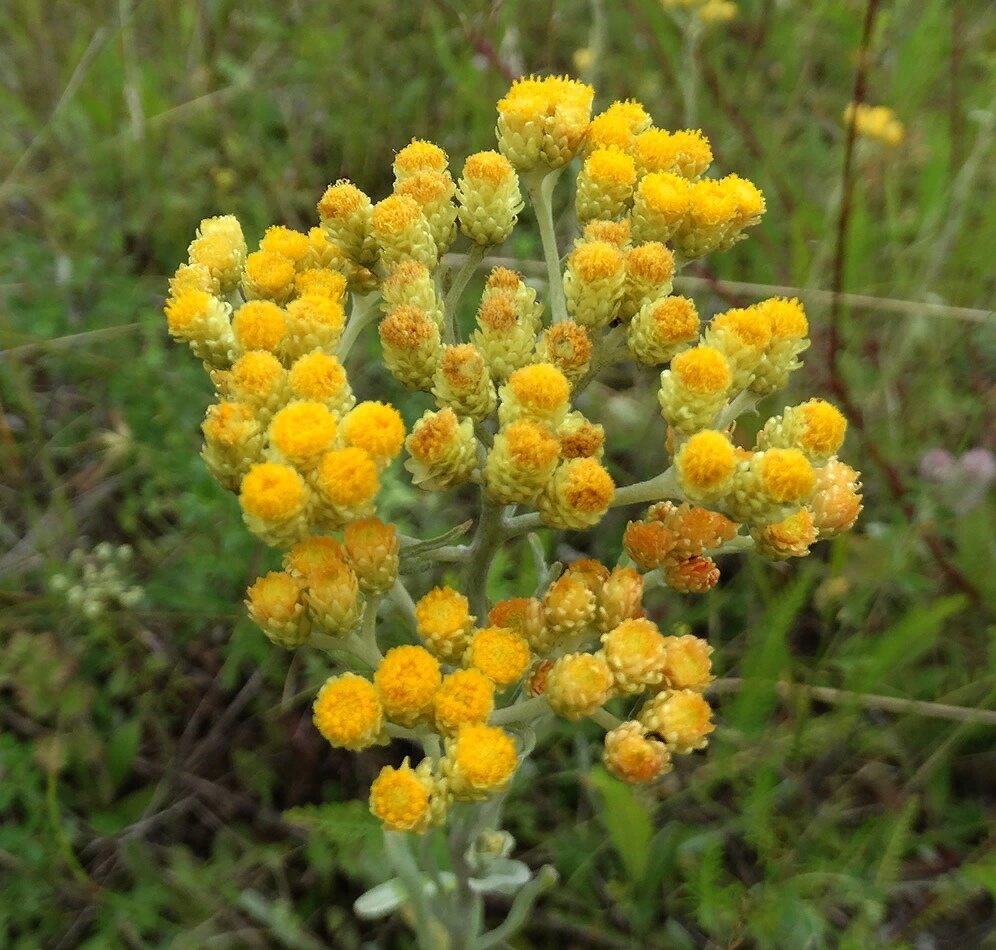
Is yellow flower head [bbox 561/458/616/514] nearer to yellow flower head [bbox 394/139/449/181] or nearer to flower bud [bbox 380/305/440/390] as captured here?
flower bud [bbox 380/305/440/390]

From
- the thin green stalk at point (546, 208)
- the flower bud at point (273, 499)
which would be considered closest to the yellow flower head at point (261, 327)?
the flower bud at point (273, 499)

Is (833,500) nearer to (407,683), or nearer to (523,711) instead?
(523,711)

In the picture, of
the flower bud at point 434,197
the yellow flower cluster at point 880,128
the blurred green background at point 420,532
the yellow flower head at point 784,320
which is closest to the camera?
the yellow flower head at point 784,320

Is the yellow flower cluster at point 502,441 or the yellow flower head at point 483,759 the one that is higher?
the yellow flower cluster at point 502,441

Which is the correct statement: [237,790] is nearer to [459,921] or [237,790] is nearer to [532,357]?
[459,921]

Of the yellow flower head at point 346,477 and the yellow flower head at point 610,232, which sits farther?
the yellow flower head at point 610,232

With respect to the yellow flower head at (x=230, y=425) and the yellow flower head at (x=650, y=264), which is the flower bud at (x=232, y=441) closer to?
the yellow flower head at (x=230, y=425)
